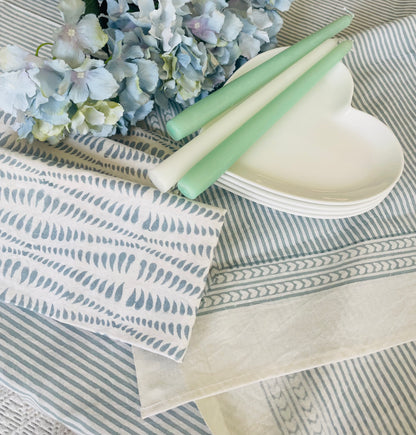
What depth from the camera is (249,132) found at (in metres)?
0.29

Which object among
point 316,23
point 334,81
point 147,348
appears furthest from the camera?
point 316,23

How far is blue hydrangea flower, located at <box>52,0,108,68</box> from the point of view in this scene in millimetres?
256

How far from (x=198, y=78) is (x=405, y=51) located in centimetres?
23

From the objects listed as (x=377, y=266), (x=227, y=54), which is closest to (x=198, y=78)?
(x=227, y=54)

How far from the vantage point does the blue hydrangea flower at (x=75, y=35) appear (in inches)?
10.1

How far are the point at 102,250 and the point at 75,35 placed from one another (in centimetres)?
13

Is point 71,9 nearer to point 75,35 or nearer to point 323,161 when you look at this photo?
point 75,35

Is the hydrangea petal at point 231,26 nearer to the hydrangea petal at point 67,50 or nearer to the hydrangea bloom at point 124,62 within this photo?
the hydrangea bloom at point 124,62

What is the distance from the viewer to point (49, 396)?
0.25 meters

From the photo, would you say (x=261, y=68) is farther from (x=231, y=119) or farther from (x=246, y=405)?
(x=246, y=405)

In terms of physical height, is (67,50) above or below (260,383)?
above

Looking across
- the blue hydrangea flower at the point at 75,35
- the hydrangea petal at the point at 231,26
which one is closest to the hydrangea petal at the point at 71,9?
the blue hydrangea flower at the point at 75,35

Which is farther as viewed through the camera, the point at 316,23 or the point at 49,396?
the point at 316,23

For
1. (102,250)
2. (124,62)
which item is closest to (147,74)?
(124,62)
